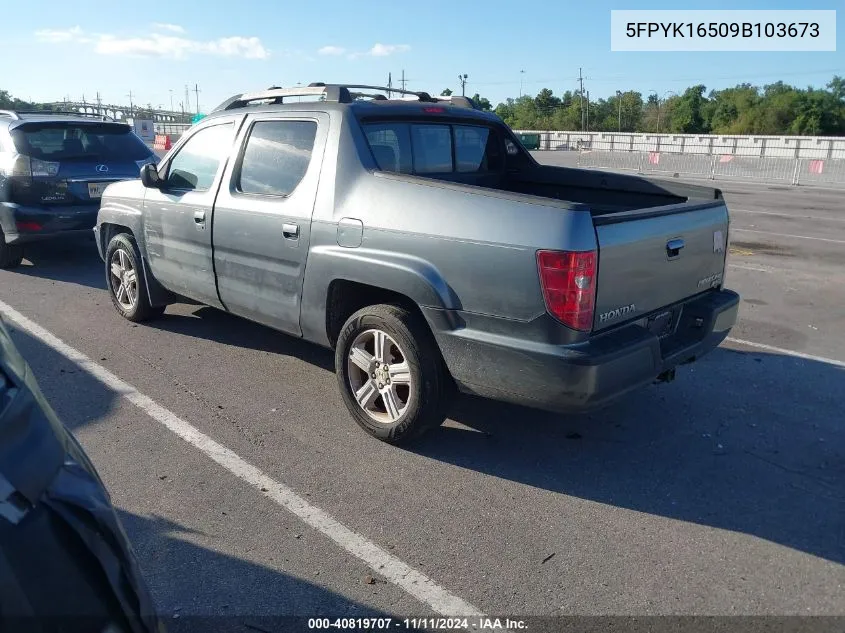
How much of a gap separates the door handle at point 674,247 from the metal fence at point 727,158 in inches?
974

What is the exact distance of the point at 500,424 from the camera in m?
4.56

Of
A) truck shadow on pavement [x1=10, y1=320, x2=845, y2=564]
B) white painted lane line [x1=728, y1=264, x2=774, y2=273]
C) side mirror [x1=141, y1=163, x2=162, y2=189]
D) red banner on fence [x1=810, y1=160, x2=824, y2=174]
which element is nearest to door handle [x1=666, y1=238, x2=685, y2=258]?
truck shadow on pavement [x1=10, y1=320, x2=845, y2=564]

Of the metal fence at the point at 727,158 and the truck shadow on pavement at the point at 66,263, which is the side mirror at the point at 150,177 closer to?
the truck shadow on pavement at the point at 66,263

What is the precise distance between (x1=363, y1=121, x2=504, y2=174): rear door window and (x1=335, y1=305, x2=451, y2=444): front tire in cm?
100

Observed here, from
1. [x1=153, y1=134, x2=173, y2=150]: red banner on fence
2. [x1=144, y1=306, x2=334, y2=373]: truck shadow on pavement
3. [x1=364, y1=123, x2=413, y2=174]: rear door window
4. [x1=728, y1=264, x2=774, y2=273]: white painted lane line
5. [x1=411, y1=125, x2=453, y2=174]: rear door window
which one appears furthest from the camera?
Result: [x1=153, y1=134, x2=173, y2=150]: red banner on fence

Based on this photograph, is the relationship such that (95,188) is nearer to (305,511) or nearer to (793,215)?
(305,511)

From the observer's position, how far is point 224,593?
114 inches

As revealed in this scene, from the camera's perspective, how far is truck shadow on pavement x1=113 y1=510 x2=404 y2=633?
2.75 metres

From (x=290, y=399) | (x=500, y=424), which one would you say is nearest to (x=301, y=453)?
(x=290, y=399)

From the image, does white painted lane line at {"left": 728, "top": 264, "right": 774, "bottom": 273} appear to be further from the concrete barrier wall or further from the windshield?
the concrete barrier wall

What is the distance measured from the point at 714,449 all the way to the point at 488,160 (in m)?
2.70

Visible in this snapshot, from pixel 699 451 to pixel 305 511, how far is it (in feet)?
7.54

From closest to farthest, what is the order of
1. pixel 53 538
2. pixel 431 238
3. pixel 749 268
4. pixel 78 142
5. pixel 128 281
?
pixel 53 538, pixel 431 238, pixel 128 281, pixel 78 142, pixel 749 268

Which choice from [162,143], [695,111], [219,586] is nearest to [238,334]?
[219,586]
